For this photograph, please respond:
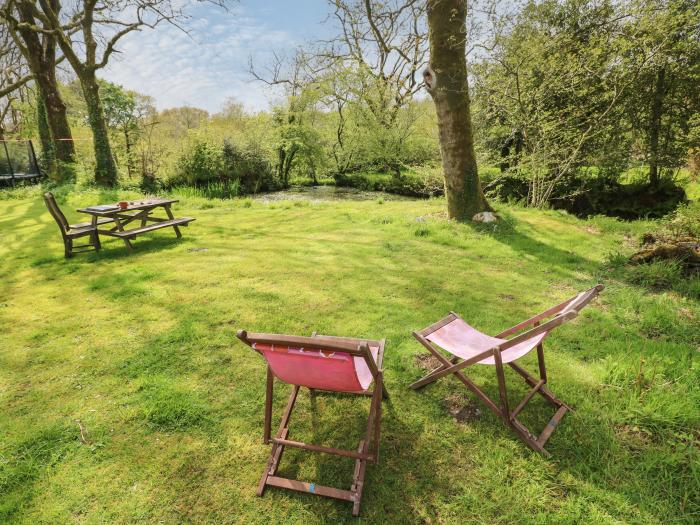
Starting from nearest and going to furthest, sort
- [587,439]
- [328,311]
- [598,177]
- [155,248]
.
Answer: [587,439], [328,311], [155,248], [598,177]

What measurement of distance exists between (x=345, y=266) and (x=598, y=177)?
997 centimetres

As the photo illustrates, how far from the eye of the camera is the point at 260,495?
89.1 inches

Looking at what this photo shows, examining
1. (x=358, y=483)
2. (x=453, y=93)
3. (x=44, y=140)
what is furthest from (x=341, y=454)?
(x=44, y=140)

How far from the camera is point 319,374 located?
7.34ft

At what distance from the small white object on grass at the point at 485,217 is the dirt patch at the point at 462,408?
596 cm

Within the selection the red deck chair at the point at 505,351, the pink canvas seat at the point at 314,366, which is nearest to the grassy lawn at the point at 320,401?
the red deck chair at the point at 505,351

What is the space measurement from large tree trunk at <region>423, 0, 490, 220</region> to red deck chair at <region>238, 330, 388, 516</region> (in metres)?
6.65

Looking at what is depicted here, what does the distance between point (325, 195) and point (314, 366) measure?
17088 mm

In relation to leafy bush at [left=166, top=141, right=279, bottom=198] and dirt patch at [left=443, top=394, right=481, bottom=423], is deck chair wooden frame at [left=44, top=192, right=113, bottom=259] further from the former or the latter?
leafy bush at [left=166, top=141, right=279, bottom=198]

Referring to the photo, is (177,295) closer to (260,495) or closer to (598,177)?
(260,495)

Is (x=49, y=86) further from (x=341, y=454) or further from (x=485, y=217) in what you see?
(x=341, y=454)

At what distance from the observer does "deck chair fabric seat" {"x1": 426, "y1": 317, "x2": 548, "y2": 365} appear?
2.62m

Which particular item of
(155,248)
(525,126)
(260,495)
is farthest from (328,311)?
(525,126)

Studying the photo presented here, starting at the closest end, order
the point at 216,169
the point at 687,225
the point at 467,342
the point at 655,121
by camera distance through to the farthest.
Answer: the point at 467,342 → the point at 687,225 → the point at 655,121 → the point at 216,169
